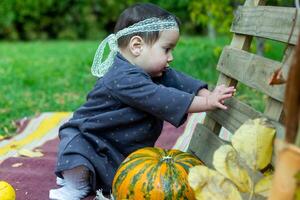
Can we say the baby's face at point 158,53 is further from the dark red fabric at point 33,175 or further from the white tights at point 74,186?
the dark red fabric at point 33,175

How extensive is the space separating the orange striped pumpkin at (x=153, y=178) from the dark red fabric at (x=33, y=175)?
0.45 meters

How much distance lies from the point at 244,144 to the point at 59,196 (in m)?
1.21

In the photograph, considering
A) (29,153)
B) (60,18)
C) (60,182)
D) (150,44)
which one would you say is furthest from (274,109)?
(60,18)

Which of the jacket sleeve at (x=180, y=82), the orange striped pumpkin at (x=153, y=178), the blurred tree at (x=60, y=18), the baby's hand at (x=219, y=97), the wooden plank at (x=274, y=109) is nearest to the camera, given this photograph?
the wooden plank at (x=274, y=109)

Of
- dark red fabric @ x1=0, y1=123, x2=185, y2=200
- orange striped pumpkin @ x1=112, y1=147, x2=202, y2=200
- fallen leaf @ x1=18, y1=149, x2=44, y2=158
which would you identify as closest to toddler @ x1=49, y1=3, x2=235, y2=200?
dark red fabric @ x1=0, y1=123, x2=185, y2=200

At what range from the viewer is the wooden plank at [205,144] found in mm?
2466

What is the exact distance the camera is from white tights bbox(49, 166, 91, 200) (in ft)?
8.49

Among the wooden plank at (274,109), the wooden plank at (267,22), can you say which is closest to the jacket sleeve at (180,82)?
the wooden plank at (267,22)

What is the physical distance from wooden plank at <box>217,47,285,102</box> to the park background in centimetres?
224

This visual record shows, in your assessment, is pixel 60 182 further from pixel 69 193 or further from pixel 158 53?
pixel 158 53

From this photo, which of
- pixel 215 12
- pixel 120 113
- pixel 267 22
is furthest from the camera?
pixel 215 12

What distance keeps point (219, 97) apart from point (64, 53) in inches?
300

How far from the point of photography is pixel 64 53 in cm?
969

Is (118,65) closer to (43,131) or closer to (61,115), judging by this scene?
(43,131)
